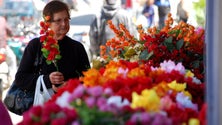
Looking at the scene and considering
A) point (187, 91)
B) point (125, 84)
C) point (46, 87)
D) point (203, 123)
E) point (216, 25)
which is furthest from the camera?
point (46, 87)

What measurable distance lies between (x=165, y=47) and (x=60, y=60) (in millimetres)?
831

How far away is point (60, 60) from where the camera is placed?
13.3 ft

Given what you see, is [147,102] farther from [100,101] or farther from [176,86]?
[176,86]

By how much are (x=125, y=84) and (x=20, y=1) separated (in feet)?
25.5

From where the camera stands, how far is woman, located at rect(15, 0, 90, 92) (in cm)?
A: 400

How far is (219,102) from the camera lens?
1894 millimetres

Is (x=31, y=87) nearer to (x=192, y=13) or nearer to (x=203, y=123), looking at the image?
(x=203, y=123)

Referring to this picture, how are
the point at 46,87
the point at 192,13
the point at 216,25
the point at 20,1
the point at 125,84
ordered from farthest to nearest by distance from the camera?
the point at 20,1
the point at 192,13
the point at 46,87
the point at 125,84
the point at 216,25

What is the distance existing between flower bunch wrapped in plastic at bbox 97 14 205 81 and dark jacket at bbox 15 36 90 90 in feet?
0.77

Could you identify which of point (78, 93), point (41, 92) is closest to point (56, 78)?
point (41, 92)

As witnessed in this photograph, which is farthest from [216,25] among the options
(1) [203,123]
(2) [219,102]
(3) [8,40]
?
(3) [8,40]

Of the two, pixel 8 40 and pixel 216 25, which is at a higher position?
pixel 216 25

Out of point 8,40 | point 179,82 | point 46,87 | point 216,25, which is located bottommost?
point 8,40

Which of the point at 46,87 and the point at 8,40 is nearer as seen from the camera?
the point at 46,87
